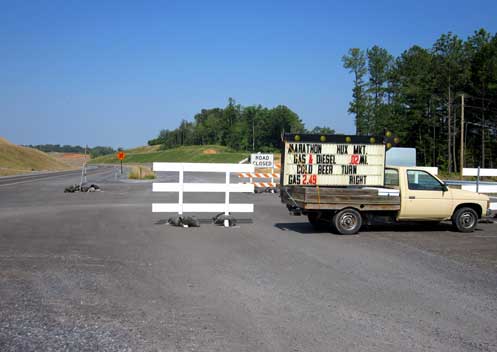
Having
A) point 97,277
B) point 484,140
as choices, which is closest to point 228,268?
point 97,277

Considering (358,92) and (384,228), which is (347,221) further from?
(358,92)

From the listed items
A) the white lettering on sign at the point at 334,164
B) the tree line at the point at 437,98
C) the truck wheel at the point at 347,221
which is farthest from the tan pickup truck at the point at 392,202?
the tree line at the point at 437,98

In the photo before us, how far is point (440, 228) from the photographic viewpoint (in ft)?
46.4

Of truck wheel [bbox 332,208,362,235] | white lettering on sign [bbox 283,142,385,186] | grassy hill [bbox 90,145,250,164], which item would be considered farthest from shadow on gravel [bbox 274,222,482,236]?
grassy hill [bbox 90,145,250,164]

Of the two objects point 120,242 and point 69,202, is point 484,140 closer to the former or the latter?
point 69,202

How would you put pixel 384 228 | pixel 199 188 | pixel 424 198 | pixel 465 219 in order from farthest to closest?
pixel 199 188 < pixel 384 228 < pixel 465 219 < pixel 424 198

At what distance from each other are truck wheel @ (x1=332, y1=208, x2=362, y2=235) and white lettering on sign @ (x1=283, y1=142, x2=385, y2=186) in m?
1.20

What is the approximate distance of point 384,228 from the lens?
14.0 m

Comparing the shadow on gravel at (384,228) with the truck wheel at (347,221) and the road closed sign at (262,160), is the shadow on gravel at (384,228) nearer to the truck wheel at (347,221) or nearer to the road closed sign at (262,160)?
the truck wheel at (347,221)

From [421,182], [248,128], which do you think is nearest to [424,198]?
[421,182]

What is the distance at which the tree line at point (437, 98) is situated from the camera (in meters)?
62.0

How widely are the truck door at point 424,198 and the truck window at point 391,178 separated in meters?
0.28

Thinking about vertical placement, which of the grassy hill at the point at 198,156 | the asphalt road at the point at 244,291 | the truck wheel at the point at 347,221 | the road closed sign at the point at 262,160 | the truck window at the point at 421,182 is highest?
the grassy hill at the point at 198,156

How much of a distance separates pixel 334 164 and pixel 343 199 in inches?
54.6
